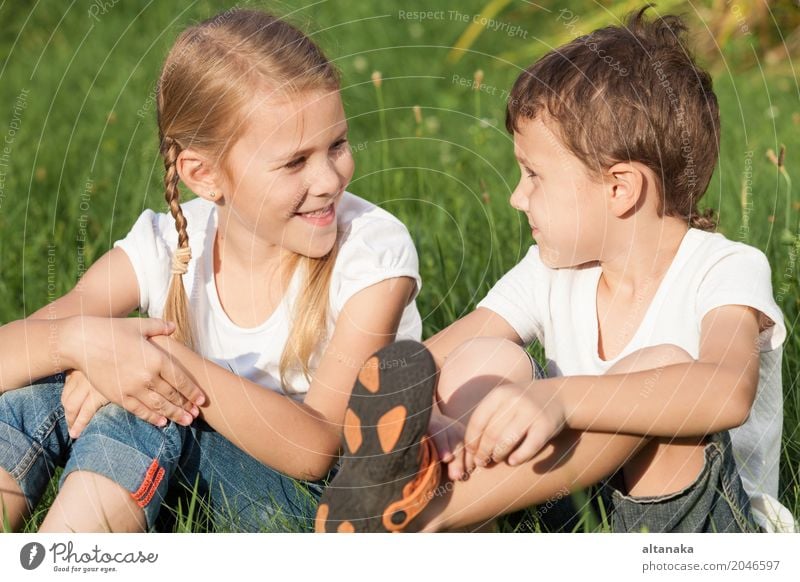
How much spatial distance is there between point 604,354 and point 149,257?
0.54 metres

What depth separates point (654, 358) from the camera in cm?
112

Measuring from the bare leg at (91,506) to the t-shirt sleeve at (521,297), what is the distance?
455mm

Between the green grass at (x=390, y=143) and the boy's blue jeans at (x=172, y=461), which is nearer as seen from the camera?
the boy's blue jeans at (x=172, y=461)

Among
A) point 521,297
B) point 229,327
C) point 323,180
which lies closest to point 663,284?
point 521,297

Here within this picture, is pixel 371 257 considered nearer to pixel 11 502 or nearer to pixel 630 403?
pixel 630 403

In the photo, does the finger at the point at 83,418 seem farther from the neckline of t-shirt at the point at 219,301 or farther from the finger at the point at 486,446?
the finger at the point at 486,446

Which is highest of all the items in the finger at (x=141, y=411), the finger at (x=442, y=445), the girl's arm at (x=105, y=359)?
the girl's arm at (x=105, y=359)

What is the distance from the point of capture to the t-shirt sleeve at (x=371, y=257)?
128 cm

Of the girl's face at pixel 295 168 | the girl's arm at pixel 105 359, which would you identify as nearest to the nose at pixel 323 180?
the girl's face at pixel 295 168

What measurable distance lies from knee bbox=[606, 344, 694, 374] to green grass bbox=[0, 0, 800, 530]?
282 mm

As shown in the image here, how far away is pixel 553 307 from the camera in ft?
4.35

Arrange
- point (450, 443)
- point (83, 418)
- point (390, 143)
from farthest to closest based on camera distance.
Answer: point (390, 143) < point (83, 418) < point (450, 443)
